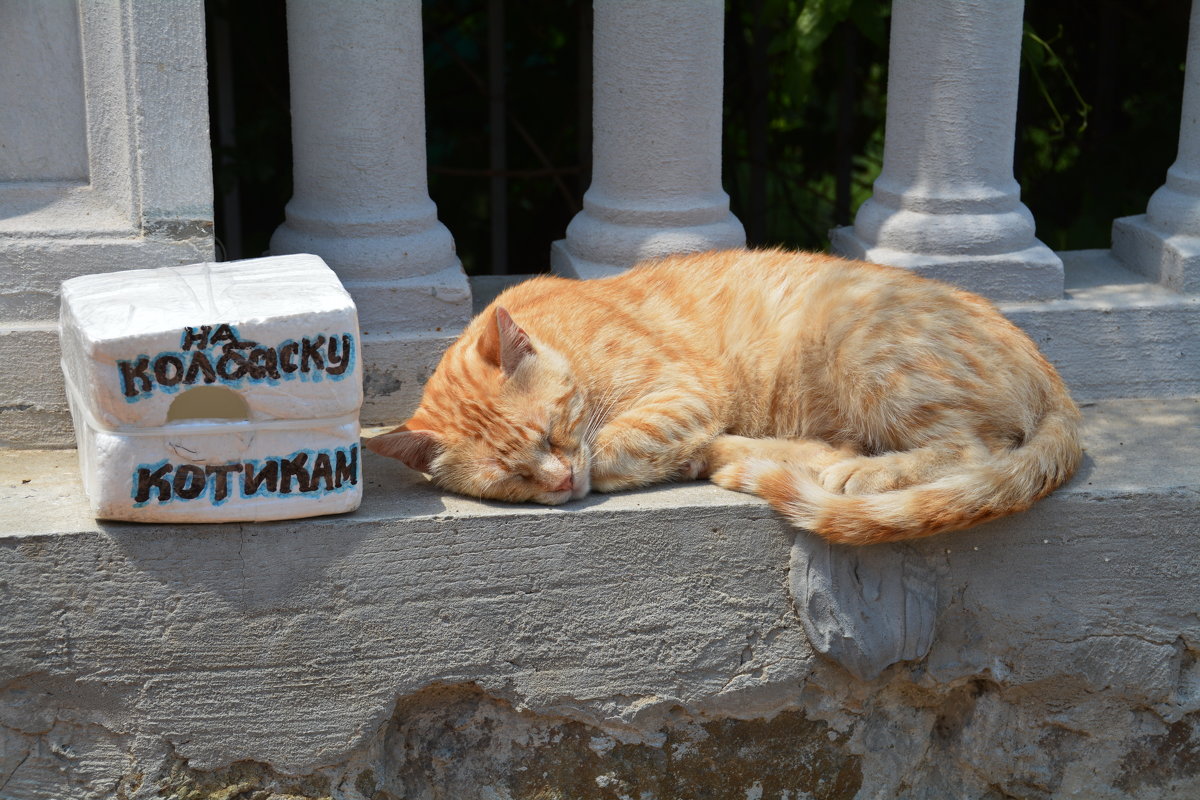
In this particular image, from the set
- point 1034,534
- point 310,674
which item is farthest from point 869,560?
point 310,674

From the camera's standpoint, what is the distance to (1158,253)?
4.26m

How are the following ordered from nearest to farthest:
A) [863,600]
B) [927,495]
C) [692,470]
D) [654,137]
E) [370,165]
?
[927,495], [863,600], [692,470], [370,165], [654,137]

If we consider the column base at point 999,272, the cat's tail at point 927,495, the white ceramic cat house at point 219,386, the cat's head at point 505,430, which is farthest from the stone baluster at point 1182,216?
the white ceramic cat house at point 219,386

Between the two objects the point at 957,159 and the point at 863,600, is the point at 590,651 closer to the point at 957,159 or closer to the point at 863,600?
the point at 863,600

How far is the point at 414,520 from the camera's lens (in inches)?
125

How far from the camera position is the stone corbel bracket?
131 inches

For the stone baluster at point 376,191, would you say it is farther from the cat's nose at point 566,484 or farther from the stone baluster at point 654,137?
the cat's nose at point 566,484

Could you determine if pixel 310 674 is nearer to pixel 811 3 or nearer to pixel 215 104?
pixel 811 3

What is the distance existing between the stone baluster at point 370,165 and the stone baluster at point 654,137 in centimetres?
56

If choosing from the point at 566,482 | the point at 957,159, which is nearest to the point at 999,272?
the point at 957,159

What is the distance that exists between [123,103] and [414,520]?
4.84ft

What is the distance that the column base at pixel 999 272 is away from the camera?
161 inches

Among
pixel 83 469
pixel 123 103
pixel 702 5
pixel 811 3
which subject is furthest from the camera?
pixel 811 3

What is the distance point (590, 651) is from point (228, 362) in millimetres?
1214
